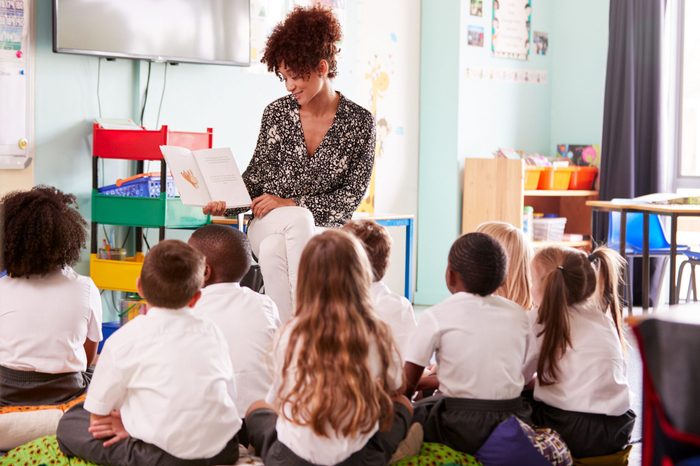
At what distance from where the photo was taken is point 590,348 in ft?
8.94

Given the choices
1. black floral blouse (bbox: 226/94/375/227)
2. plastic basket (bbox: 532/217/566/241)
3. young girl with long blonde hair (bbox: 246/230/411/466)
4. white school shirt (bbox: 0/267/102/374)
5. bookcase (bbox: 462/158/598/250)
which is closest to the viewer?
young girl with long blonde hair (bbox: 246/230/411/466)

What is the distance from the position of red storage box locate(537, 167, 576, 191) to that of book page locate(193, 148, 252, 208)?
140 inches

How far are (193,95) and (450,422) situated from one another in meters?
2.90

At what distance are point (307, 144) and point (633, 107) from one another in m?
3.72

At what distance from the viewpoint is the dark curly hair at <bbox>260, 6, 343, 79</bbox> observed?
3355mm

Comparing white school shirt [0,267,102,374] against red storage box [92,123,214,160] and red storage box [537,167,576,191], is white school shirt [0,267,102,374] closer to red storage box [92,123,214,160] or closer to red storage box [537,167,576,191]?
red storage box [92,123,214,160]

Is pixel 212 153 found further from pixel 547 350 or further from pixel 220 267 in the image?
pixel 547 350

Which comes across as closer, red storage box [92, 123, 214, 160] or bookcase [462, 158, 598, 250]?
red storage box [92, 123, 214, 160]

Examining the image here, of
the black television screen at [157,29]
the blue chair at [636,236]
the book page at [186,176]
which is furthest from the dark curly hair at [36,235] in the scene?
the blue chair at [636,236]

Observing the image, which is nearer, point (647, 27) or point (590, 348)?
point (590, 348)

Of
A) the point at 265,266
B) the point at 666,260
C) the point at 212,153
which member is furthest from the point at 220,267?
the point at 666,260

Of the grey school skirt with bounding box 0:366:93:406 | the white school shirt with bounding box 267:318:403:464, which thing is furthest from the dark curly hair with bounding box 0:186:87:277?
the white school shirt with bounding box 267:318:403:464

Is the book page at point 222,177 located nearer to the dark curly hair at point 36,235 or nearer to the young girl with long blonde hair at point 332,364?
the dark curly hair at point 36,235

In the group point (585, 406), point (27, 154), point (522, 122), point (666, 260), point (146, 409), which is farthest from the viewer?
point (522, 122)
